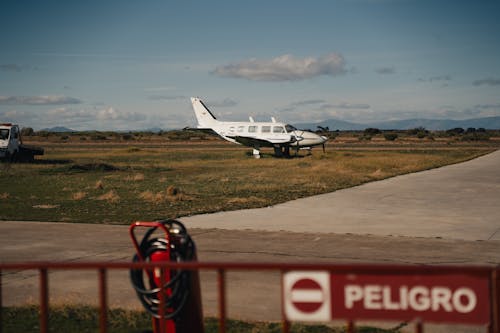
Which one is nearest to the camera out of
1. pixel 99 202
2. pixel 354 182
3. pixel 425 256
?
pixel 425 256

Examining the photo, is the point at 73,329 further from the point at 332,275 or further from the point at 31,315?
the point at 332,275

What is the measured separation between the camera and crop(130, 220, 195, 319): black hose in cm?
579

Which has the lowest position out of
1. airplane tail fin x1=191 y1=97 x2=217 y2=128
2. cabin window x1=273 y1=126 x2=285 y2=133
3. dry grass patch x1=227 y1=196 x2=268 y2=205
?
dry grass patch x1=227 y1=196 x2=268 y2=205

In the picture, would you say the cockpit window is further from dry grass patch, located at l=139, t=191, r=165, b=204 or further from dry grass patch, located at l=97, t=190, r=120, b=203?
dry grass patch, located at l=139, t=191, r=165, b=204

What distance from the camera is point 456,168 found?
35844mm

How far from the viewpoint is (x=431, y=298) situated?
13.4 ft

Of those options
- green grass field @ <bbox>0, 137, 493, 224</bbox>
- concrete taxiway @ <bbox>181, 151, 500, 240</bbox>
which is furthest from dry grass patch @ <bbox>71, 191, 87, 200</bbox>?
concrete taxiway @ <bbox>181, 151, 500, 240</bbox>

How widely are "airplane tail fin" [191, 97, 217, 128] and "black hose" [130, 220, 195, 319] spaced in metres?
45.4

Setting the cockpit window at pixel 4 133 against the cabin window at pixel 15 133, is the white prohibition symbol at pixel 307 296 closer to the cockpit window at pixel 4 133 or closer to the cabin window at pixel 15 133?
the cockpit window at pixel 4 133

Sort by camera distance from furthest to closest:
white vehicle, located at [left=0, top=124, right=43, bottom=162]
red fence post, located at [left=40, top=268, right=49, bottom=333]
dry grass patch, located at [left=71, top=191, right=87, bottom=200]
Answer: white vehicle, located at [left=0, top=124, right=43, bottom=162]
dry grass patch, located at [left=71, top=191, right=87, bottom=200]
red fence post, located at [left=40, top=268, right=49, bottom=333]

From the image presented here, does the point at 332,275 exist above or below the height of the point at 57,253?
above

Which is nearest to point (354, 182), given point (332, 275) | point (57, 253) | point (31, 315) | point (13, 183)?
point (13, 183)

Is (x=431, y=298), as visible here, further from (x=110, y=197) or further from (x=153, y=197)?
(x=110, y=197)

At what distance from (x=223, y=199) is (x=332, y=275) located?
1713cm
